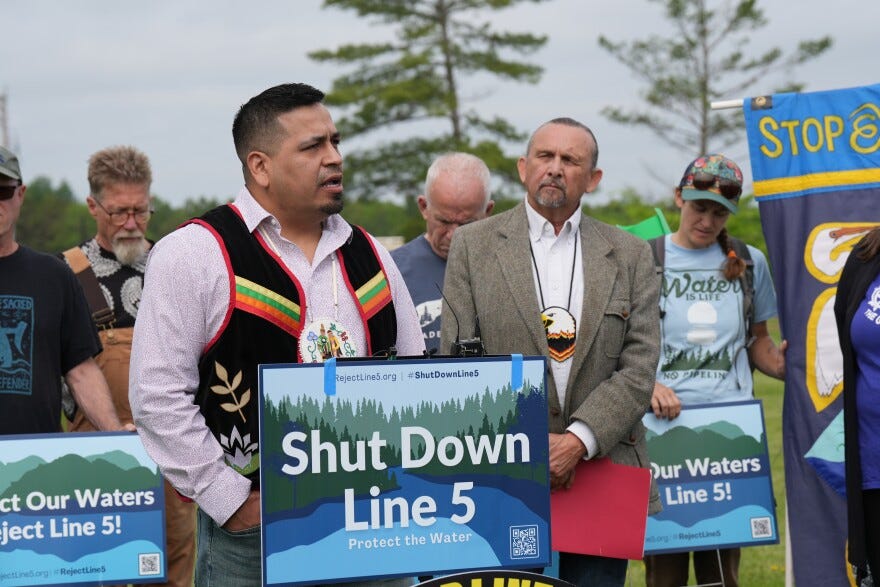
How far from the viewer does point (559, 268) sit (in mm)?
4562

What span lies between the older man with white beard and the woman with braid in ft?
8.28

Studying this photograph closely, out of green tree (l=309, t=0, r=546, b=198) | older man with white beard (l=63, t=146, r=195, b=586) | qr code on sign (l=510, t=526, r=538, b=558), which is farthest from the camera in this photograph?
green tree (l=309, t=0, r=546, b=198)

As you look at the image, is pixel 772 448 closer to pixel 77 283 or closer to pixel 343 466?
pixel 77 283

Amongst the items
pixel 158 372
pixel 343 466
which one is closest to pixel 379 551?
pixel 343 466

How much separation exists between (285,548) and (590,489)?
173 centimetres

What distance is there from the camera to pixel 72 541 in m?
5.05

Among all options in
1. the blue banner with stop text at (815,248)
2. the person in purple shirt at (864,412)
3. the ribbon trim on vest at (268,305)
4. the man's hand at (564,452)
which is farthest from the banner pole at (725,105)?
the ribbon trim on vest at (268,305)

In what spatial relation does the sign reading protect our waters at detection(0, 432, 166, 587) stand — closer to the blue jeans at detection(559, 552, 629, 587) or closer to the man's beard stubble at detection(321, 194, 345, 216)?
the blue jeans at detection(559, 552, 629, 587)

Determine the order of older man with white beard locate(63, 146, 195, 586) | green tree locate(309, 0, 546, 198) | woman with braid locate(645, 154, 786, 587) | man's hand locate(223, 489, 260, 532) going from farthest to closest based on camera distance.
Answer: green tree locate(309, 0, 546, 198) < older man with white beard locate(63, 146, 195, 586) < woman with braid locate(645, 154, 786, 587) < man's hand locate(223, 489, 260, 532)

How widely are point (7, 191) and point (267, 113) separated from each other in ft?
6.25

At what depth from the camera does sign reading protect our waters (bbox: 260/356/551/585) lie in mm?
3018

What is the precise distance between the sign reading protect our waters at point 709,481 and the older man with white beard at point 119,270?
7.72 feet

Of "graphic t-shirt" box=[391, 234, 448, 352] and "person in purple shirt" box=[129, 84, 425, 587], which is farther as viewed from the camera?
"graphic t-shirt" box=[391, 234, 448, 352]

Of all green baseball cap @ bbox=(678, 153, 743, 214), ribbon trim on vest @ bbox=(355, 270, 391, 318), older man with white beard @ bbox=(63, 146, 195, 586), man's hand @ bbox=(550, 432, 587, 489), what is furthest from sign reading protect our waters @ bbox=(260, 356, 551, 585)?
older man with white beard @ bbox=(63, 146, 195, 586)
